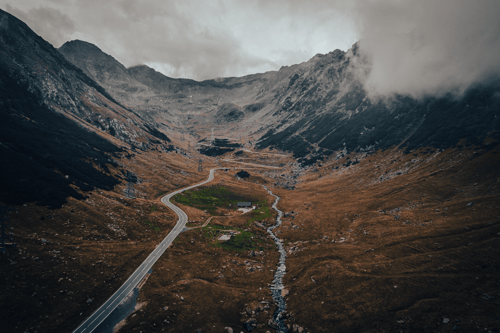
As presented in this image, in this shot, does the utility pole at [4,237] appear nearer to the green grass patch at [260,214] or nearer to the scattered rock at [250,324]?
the scattered rock at [250,324]

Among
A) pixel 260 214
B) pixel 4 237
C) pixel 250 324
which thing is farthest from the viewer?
pixel 260 214

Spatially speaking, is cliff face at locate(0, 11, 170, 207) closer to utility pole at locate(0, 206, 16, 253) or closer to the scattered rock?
utility pole at locate(0, 206, 16, 253)

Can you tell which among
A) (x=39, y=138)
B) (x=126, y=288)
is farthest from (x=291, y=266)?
(x=39, y=138)

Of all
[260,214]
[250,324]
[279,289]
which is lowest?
[250,324]

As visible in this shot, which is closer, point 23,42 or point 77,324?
point 77,324

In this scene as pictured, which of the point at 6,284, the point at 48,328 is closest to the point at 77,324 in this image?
the point at 48,328

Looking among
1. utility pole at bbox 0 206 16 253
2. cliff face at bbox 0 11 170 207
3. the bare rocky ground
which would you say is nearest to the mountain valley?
the bare rocky ground

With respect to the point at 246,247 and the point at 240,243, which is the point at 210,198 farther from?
the point at 246,247

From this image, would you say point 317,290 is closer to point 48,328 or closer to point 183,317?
point 183,317

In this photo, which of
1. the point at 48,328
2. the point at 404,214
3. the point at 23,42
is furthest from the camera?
the point at 23,42
